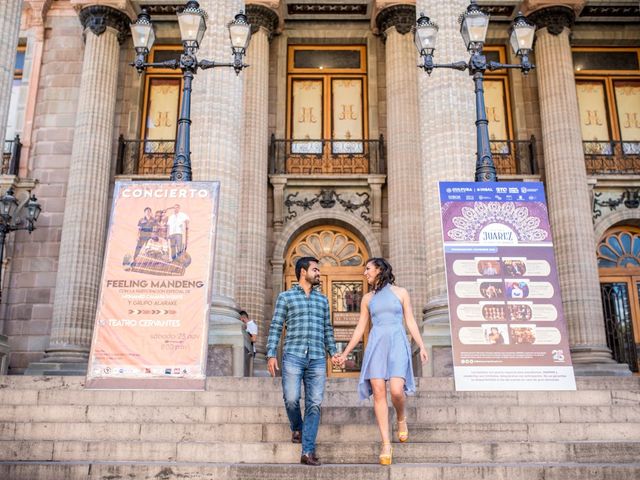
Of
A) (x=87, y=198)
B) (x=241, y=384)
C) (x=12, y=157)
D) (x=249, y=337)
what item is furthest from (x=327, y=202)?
(x=241, y=384)

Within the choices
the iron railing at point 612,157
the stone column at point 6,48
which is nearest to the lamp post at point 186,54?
the stone column at point 6,48

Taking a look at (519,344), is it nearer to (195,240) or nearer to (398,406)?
(398,406)

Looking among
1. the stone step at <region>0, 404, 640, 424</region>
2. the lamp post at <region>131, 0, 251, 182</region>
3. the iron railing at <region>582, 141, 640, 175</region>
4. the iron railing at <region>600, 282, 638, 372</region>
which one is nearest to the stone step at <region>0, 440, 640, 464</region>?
the stone step at <region>0, 404, 640, 424</region>

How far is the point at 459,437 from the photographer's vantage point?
270 inches

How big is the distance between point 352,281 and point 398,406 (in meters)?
11.2

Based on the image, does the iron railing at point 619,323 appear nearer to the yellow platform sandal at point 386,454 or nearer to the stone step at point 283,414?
the stone step at point 283,414

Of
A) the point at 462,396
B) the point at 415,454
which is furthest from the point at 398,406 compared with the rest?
the point at 462,396

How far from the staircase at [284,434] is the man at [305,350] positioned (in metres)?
0.34

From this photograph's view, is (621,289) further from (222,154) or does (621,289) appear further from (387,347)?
(387,347)

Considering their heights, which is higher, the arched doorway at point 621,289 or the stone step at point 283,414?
the arched doorway at point 621,289

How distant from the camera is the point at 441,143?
1205cm

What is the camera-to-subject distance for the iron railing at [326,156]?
17.6m

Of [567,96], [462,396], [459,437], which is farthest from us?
[567,96]

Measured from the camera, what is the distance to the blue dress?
19.4ft
